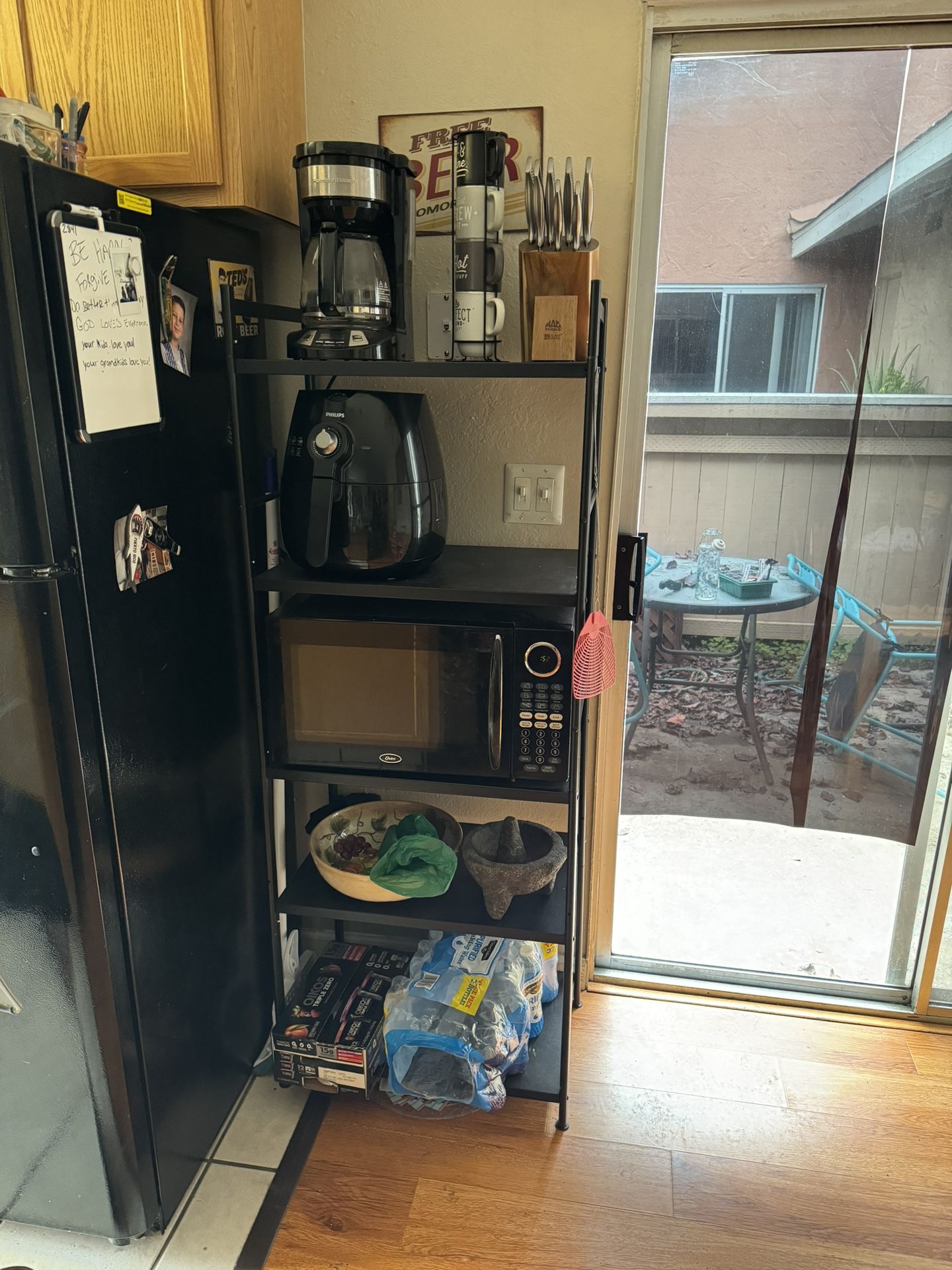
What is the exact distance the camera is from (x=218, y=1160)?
1573mm

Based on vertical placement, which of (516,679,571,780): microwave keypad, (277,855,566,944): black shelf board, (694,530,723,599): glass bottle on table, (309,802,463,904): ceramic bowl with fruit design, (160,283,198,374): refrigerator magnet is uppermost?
(160,283,198,374): refrigerator magnet

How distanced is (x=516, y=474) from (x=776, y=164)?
72 cm

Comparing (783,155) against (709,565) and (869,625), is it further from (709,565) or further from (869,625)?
(869,625)

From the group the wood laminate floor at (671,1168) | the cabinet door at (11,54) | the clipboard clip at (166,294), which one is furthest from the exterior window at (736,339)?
the wood laminate floor at (671,1168)

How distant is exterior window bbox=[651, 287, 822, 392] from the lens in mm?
1618

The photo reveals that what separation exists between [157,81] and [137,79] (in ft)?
0.10

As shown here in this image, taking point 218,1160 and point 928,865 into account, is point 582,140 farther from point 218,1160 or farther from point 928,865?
point 218,1160

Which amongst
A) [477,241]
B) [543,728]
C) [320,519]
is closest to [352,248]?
[477,241]

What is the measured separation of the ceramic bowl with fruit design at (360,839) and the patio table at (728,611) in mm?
533

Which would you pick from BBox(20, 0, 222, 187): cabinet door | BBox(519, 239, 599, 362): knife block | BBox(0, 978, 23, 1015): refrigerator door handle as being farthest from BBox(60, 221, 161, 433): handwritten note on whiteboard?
BBox(0, 978, 23, 1015): refrigerator door handle

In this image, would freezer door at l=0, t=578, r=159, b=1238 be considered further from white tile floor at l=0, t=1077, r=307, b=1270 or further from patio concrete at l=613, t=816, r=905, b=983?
patio concrete at l=613, t=816, r=905, b=983

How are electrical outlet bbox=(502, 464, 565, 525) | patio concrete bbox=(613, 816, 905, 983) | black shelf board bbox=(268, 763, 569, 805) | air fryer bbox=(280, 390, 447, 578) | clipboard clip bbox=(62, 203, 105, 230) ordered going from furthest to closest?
1. patio concrete bbox=(613, 816, 905, 983)
2. electrical outlet bbox=(502, 464, 565, 525)
3. black shelf board bbox=(268, 763, 569, 805)
4. air fryer bbox=(280, 390, 447, 578)
5. clipboard clip bbox=(62, 203, 105, 230)

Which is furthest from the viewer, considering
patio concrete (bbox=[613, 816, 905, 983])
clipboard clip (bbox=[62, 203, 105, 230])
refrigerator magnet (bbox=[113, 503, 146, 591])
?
patio concrete (bbox=[613, 816, 905, 983])

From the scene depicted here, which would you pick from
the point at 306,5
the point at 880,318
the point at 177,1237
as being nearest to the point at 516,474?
the point at 880,318
